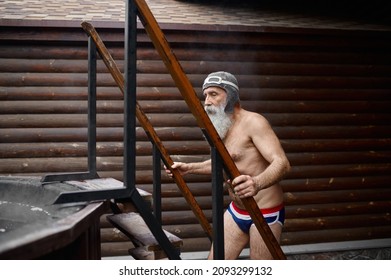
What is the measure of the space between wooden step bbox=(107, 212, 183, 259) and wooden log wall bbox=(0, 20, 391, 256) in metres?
2.91

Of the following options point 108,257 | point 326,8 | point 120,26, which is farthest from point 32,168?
point 326,8

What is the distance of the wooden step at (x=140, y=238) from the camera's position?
7.68 ft

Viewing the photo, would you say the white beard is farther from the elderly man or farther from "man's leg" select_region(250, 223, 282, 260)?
"man's leg" select_region(250, 223, 282, 260)

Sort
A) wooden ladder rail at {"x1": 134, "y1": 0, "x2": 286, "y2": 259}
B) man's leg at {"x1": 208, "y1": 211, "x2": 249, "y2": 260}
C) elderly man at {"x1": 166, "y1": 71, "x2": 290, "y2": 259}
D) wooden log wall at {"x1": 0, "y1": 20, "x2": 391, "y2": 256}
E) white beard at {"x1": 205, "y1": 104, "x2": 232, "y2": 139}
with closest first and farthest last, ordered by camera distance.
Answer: wooden ladder rail at {"x1": 134, "y1": 0, "x2": 286, "y2": 259} < elderly man at {"x1": 166, "y1": 71, "x2": 290, "y2": 259} < white beard at {"x1": 205, "y1": 104, "x2": 232, "y2": 139} < man's leg at {"x1": 208, "y1": 211, "x2": 249, "y2": 260} < wooden log wall at {"x1": 0, "y1": 20, "x2": 391, "y2": 256}

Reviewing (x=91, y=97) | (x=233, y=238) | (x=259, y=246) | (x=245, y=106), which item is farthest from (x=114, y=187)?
(x=245, y=106)

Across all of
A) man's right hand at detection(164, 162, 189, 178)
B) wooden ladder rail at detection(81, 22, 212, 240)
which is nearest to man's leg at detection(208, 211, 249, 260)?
wooden ladder rail at detection(81, 22, 212, 240)

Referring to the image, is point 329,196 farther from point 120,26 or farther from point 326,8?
point 120,26

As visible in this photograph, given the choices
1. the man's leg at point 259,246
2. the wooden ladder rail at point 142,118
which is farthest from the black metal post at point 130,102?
the man's leg at point 259,246

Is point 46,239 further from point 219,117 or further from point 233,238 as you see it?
point 233,238

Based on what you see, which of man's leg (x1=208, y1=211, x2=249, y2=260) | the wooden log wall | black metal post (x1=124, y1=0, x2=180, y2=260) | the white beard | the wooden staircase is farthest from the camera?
the wooden log wall

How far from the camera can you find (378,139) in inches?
243

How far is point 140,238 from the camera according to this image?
242 centimetres

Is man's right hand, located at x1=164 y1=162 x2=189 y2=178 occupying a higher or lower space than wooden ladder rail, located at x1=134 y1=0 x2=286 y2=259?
lower

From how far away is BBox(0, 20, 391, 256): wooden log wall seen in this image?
5.52m
